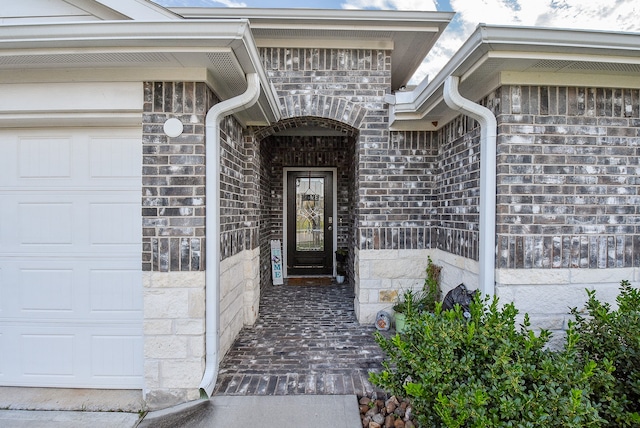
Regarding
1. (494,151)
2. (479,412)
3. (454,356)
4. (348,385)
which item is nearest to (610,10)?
(494,151)

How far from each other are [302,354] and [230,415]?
958 millimetres

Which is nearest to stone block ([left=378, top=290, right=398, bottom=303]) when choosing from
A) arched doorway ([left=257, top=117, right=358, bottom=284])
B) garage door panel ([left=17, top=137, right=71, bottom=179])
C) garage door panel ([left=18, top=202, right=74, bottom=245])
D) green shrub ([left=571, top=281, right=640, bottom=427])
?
green shrub ([left=571, top=281, right=640, bottom=427])

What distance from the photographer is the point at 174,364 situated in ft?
7.80

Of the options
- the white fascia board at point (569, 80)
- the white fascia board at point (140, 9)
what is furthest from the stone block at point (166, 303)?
the white fascia board at point (569, 80)

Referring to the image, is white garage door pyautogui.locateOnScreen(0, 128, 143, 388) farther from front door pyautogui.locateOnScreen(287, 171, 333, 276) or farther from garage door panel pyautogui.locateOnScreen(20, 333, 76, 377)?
front door pyautogui.locateOnScreen(287, 171, 333, 276)

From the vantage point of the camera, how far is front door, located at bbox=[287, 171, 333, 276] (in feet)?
21.1

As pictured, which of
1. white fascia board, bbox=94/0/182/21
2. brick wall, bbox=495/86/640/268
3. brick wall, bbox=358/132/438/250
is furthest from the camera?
brick wall, bbox=358/132/438/250

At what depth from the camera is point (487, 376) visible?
1688 millimetres

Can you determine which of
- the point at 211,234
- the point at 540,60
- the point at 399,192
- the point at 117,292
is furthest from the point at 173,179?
the point at 540,60

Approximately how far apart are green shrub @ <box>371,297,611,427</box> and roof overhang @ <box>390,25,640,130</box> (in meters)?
1.66

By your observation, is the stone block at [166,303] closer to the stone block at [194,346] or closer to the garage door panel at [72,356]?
the stone block at [194,346]

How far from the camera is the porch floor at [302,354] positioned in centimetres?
251

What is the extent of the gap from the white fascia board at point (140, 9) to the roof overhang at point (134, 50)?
0.39 metres

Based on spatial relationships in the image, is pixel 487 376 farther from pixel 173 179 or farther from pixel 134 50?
pixel 134 50
